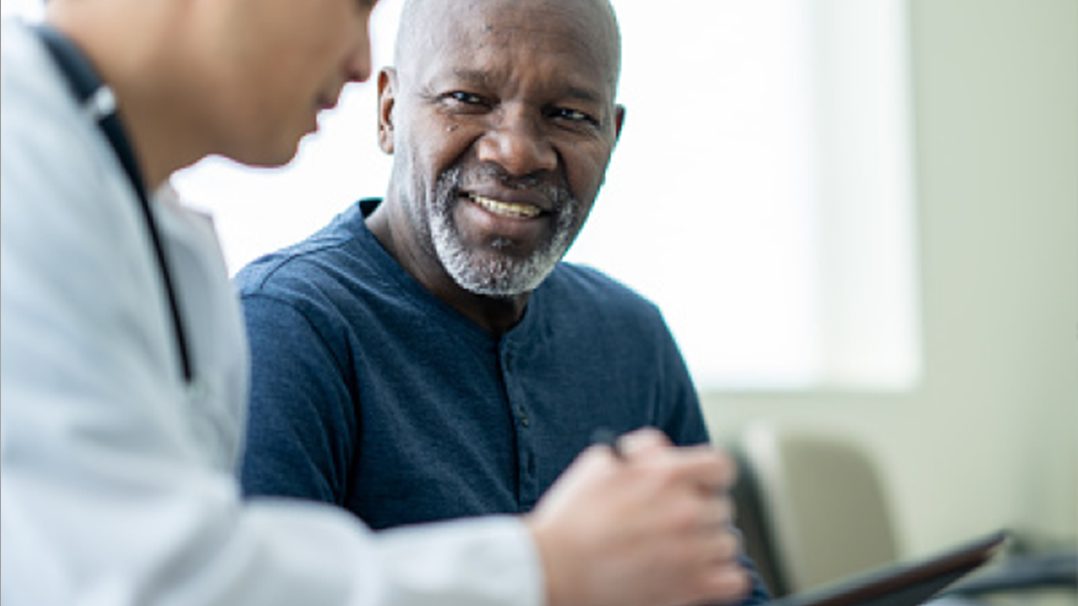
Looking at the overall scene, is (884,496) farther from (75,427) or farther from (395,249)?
(75,427)

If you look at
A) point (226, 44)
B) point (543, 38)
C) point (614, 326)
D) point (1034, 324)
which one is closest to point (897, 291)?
point (1034, 324)

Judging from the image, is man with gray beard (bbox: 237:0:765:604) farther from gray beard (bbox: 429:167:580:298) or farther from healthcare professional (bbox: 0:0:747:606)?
healthcare professional (bbox: 0:0:747:606)

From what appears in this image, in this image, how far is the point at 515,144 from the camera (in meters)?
1.55

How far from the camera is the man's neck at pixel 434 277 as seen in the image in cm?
162

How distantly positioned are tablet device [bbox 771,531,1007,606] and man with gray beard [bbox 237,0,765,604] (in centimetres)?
51

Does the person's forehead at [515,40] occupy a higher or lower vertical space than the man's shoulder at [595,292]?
higher

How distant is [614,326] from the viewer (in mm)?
1799

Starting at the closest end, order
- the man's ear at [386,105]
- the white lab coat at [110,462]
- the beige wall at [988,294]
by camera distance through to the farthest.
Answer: the white lab coat at [110,462] < the man's ear at [386,105] < the beige wall at [988,294]

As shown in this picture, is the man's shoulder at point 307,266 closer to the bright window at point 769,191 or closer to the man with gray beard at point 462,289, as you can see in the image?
the man with gray beard at point 462,289

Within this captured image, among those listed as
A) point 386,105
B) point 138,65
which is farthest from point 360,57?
point 386,105

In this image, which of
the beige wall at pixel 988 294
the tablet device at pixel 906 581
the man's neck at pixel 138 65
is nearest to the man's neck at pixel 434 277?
the tablet device at pixel 906 581

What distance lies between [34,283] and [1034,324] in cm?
330

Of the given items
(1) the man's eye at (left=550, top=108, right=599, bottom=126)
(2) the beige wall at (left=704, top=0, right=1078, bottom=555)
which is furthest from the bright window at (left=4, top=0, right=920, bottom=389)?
(1) the man's eye at (left=550, top=108, right=599, bottom=126)

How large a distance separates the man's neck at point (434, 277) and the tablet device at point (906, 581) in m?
0.63
